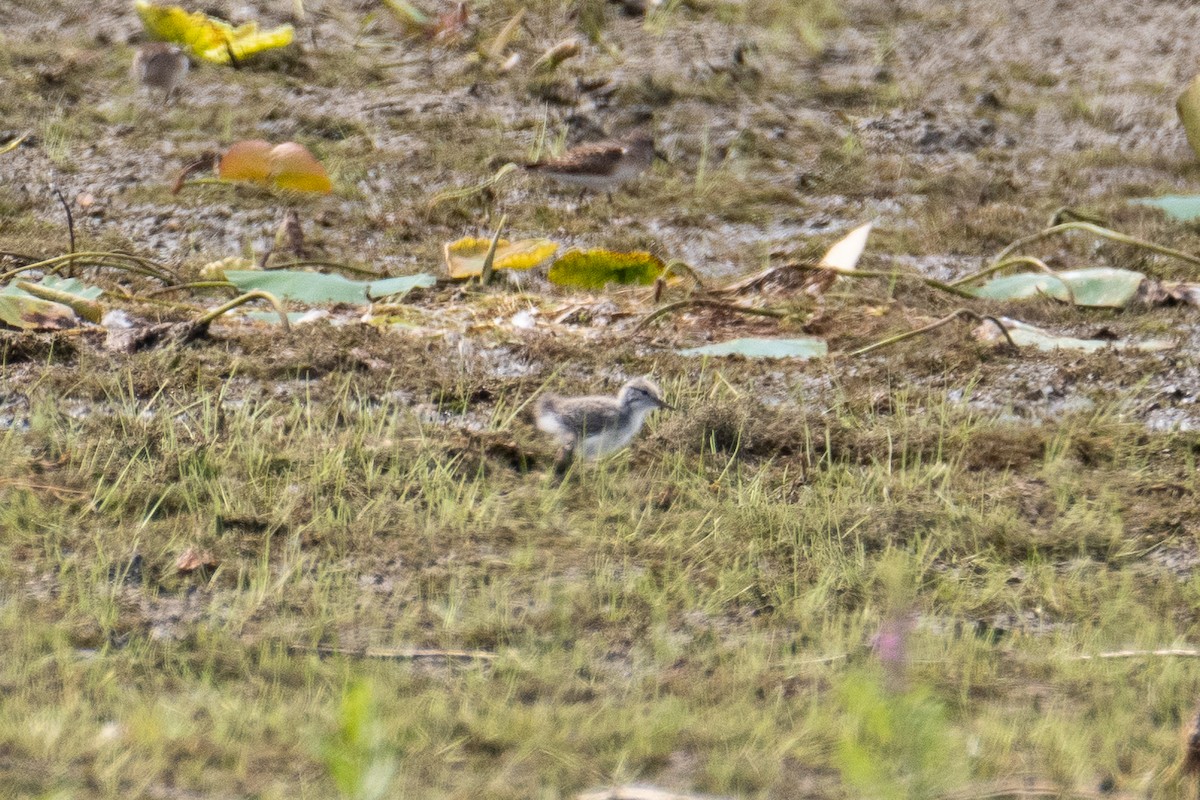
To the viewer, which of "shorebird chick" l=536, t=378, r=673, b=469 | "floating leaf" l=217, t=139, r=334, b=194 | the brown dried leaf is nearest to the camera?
the brown dried leaf

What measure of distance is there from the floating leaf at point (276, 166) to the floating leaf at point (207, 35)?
3.60 ft

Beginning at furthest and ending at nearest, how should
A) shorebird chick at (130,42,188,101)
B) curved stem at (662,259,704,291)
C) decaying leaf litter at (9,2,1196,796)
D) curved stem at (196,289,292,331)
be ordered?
shorebird chick at (130,42,188,101), curved stem at (662,259,704,291), curved stem at (196,289,292,331), decaying leaf litter at (9,2,1196,796)

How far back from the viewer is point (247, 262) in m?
4.53

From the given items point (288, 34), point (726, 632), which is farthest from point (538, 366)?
point (288, 34)

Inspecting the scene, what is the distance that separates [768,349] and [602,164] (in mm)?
1329

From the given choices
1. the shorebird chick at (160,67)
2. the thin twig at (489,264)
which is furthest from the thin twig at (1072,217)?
the shorebird chick at (160,67)

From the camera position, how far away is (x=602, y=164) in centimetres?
480

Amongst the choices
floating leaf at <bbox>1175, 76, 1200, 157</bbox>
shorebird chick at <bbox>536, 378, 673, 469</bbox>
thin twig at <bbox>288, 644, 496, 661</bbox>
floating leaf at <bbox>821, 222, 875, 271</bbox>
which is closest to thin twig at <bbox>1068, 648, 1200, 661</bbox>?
thin twig at <bbox>288, 644, 496, 661</bbox>

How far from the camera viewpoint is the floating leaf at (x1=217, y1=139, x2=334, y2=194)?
4957mm

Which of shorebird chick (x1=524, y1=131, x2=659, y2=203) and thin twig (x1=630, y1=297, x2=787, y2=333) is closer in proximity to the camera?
thin twig (x1=630, y1=297, x2=787, y2=333)

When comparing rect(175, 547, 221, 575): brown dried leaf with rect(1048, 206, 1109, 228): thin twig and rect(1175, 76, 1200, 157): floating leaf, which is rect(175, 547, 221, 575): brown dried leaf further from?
rect(1175, 76, 1200, 157): floating leaf

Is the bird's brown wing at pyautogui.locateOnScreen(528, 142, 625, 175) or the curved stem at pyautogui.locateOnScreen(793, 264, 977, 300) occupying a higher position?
the bird's brown wing at pyautogui.locateOnScreen(528, 142, 625, 175)

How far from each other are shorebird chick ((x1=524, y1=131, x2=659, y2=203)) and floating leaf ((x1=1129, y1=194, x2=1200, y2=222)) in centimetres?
169

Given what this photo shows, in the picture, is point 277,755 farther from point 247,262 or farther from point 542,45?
point 542,45
